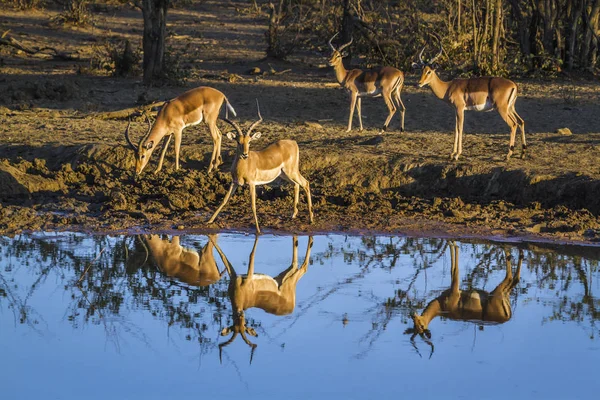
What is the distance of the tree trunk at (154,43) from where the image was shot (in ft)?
56.2

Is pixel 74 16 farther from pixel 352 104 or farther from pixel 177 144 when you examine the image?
pixel 177 144

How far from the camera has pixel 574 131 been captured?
47.9 ft

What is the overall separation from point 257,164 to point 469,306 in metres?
3.11

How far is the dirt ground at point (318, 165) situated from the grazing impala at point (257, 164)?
1.79ft

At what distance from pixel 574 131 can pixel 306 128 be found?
13.2 feet

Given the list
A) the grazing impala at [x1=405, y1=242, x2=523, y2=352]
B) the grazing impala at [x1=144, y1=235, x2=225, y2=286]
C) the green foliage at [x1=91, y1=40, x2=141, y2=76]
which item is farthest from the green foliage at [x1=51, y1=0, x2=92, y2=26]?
the grazing impala at [x1=405, y1=242, x2=523, y2=352]

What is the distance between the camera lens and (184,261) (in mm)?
9828

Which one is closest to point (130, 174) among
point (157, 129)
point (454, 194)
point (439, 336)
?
point (157, 129)

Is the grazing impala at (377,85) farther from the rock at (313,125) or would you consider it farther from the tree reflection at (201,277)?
the tree reflection at (201,277)

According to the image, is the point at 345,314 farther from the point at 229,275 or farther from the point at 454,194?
the point at 454,194

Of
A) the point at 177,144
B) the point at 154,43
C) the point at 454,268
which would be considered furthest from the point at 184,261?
the point at 154,43

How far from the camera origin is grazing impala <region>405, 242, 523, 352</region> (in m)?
8.09

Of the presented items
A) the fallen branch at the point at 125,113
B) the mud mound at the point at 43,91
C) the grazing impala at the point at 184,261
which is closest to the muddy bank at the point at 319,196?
the grazing impala at the point at 184,261

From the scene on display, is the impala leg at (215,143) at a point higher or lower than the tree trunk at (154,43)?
lower
